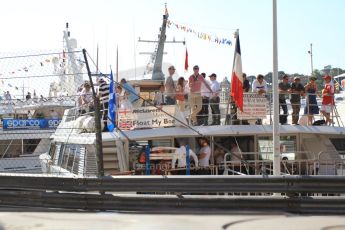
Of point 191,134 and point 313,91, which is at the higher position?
point 313,91

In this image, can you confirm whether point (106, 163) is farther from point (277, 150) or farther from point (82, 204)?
point (277, 150)

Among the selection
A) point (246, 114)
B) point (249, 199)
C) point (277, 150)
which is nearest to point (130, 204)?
point (249, 199)

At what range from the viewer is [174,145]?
41.3 feet

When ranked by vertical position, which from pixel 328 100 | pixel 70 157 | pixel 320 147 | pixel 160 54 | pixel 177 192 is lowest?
pixel 177 192

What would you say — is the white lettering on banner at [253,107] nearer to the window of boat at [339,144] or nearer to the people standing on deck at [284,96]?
the people standing on deck at [284,96]

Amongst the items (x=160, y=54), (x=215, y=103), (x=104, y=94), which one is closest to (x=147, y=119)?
(x=104, y=94)

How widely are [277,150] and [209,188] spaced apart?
1731 millimetres

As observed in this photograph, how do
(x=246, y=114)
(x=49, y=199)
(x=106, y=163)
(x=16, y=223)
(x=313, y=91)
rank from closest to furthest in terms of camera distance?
(x=16, y=223), (x=49, y=199), (x=106, y=163), (x=246, y=114), (x=313, y=91)

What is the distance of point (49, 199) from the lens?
8766 millimetres

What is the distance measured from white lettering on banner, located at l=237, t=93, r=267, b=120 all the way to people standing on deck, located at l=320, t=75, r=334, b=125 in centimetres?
189

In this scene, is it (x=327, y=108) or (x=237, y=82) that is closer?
(x=237, y=82)

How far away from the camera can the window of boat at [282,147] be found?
43.5ft

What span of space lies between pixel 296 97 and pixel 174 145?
377cm

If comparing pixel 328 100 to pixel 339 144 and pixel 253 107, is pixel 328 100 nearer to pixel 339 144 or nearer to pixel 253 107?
pixel 339 144
